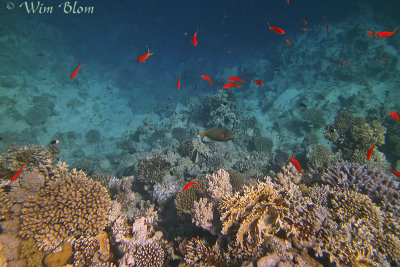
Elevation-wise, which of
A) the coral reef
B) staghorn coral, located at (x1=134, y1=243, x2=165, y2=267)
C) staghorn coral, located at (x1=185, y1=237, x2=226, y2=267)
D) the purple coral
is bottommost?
staghorn coral, located at (x1=134, y1=243, x2=165, y2=267)

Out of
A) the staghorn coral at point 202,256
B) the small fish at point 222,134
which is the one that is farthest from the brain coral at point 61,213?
the small fish at point 222,134

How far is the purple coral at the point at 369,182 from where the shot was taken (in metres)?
4.26

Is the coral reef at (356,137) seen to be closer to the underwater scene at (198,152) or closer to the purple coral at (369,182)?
the underwater scene at (198,152)

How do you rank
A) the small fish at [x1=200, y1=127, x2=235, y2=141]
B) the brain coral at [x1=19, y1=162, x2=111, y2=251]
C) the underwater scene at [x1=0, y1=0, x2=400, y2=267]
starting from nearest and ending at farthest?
the underwater scene at [x1=0, y1=0, x2=400, y2=267] < the brain coral at [x1=19, y1=162, x2=111, y2=251] < the small fish at [x1=200, y1=127, x2=235, y2=141]

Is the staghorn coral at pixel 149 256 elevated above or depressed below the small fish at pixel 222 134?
below

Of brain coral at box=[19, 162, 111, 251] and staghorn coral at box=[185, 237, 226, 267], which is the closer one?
staghorn coral at box=[185, 237, 226, 267]

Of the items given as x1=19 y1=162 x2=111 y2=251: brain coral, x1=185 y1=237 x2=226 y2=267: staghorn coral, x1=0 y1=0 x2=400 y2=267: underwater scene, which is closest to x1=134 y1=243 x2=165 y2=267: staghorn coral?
x1=0 y1=0 x2=400 y2=267: underwater scene

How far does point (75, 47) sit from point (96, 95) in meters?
15.7

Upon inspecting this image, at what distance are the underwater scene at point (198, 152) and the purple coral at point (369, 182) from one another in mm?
34

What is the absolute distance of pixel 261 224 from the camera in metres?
2.84

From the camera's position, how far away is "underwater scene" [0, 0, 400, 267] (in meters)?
3.06

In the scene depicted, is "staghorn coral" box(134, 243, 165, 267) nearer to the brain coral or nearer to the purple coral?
the brain coral

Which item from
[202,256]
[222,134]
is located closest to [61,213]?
[202,256]

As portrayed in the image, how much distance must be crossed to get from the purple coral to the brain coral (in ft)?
19.3
